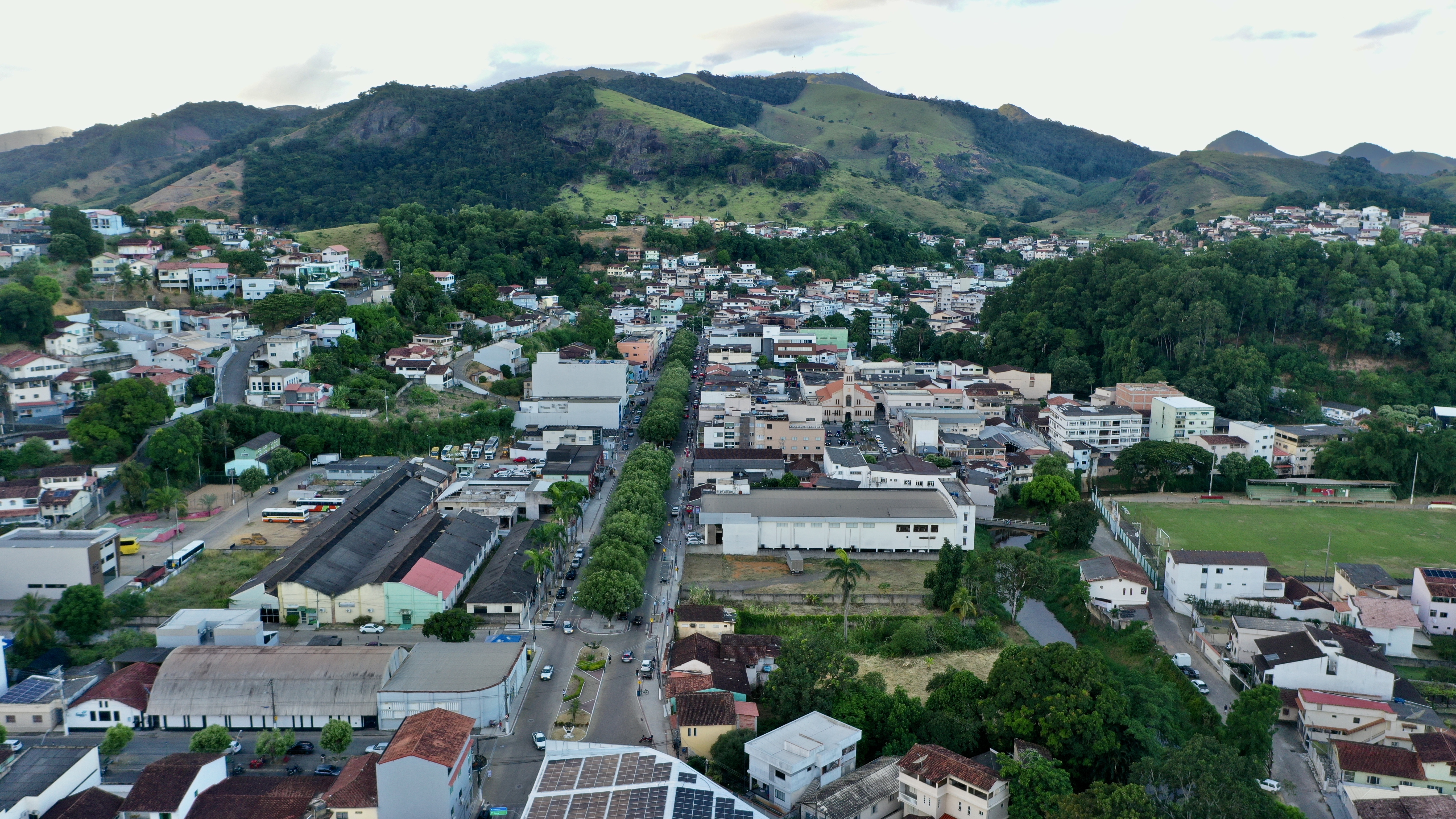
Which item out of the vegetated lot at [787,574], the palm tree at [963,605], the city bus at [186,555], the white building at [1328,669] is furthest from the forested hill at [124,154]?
the white building at [1328,669]

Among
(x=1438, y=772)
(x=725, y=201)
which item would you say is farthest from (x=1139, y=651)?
(x=725, y=201)

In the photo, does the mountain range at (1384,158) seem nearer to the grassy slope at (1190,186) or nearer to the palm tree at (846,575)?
the grassy slope at (1190,186)

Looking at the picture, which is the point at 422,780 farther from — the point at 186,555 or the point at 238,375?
the point at 238,375

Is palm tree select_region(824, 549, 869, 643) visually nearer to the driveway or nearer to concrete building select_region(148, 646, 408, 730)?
concrete building select_region(148, 646, 408, 730)

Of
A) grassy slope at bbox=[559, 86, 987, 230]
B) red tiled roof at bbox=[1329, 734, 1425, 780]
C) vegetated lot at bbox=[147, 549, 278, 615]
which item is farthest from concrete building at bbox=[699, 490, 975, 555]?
grassy slope at bbox=[559, 86, 987, 230]

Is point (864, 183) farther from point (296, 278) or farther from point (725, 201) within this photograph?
point (296, 278)

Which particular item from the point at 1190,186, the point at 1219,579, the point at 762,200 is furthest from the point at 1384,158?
the point at 1219,579

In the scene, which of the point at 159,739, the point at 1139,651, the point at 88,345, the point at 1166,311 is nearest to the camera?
the point at 159,739
